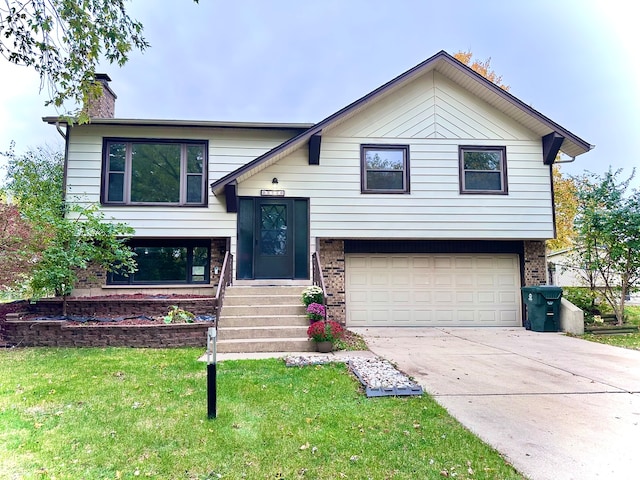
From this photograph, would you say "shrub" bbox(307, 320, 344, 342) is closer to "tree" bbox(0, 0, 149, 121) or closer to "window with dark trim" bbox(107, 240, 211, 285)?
"window with dark trim" bbox(107, 240, 211, 285)

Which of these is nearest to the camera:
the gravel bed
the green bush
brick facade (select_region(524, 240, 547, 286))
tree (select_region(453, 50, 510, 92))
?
the gravel bed

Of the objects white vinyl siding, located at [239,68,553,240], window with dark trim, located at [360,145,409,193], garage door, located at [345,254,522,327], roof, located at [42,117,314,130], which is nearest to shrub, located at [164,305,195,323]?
white vinyl siding, located at [239,68,553,240]

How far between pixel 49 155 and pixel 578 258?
2201 centimetres

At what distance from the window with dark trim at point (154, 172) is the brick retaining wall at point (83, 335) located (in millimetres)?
3528

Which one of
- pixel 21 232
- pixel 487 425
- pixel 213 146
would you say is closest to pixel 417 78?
pixel 213 146

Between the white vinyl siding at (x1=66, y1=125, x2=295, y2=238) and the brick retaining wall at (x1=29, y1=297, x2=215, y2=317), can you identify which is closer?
the brick retaining wall at (x1=29, y1=297, x2=215, y2=317)

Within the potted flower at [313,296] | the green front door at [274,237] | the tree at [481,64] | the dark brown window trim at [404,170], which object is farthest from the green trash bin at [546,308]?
the tree at [481,64]

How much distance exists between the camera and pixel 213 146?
405 inches

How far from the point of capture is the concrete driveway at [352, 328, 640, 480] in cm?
312

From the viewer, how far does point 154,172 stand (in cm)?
1014

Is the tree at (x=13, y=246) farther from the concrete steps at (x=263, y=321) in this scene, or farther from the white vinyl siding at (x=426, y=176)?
the white vinyl siding at (x=426, y=176)

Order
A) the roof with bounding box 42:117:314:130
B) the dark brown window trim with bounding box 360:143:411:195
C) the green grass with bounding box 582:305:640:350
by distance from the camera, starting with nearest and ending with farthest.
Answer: the green grass with bounding box 582:305:640:350, the roof with bounding box 42:117:314:130, the dark brown window trim with bounding box 360:143:411:195

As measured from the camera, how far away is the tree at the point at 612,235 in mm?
9672

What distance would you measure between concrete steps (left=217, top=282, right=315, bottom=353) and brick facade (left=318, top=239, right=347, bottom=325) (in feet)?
4.58
